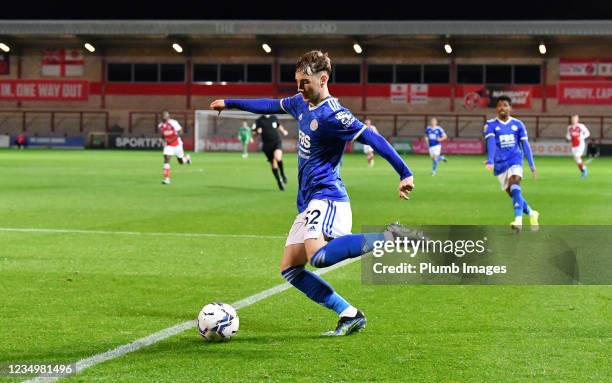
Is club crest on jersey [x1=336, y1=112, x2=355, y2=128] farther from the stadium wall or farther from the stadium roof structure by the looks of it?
the stadium wall

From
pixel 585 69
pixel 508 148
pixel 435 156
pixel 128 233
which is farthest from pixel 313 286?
pixel 585 69

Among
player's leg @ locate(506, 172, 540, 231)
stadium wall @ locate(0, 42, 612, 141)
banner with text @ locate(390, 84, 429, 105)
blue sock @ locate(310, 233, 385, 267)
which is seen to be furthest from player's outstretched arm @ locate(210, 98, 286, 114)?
banner with text @ locate(390, 84, 429, 105)

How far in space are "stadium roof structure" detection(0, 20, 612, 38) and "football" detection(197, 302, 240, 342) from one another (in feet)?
179

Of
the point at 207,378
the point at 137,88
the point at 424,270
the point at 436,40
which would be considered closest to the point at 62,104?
the point at 137,88

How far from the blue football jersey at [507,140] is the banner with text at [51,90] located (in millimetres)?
54090

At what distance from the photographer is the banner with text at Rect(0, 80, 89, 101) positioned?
6669cm

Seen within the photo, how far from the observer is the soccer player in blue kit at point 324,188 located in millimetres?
6984

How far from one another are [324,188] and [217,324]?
1289mm

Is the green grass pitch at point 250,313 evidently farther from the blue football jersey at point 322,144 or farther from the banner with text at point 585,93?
the banner with text at point 585,93

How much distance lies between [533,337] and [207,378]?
8.64ft

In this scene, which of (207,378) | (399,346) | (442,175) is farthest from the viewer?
(442,175)

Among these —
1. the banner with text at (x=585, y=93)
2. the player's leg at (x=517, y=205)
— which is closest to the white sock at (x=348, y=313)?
the player's leg at (x=517, y=205)

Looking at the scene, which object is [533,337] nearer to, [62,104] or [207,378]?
[207,378]

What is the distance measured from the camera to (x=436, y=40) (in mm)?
62531
